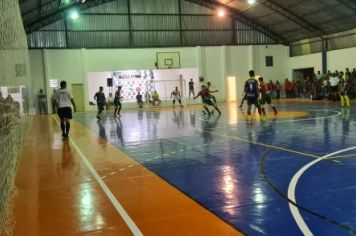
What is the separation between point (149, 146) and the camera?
1123cm

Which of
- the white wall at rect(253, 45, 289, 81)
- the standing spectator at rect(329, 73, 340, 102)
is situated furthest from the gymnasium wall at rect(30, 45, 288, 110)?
the standing spectator at rect(329, 73, 340, 102)

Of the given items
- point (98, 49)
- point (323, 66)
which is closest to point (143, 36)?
point (98, 49)

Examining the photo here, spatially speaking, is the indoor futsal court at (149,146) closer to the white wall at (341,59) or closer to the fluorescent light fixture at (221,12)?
the white wall at (341,59)

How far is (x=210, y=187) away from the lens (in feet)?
21.0

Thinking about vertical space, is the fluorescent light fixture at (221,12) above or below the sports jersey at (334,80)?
above

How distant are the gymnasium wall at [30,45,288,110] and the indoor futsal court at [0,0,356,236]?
0.40 feet

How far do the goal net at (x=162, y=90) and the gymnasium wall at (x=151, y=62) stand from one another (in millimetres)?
1638

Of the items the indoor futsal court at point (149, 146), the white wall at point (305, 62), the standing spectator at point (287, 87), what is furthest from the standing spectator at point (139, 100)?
the white wall at point (305, 62)

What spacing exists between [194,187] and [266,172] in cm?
153

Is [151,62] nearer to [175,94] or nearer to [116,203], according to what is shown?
[175,94]

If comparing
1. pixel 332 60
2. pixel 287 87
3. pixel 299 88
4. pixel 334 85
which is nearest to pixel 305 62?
pixel 299 88

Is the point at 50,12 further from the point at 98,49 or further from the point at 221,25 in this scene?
the point at 221,25

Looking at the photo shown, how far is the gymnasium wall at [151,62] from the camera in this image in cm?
3406

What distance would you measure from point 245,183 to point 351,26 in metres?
29.7
